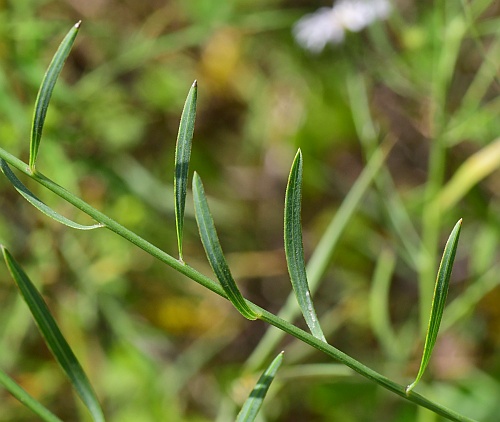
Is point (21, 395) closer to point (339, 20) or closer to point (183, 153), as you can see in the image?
point (183, 153)

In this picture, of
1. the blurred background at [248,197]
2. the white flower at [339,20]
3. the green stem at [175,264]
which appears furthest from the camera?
the white flower at [339,20]

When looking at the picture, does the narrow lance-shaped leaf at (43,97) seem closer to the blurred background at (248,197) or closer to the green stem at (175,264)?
the green stem at (175,264)

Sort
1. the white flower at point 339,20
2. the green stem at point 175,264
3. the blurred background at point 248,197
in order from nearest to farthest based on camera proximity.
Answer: the green stem at point 175,264, the blurred background at point 248,197, the white flower at point 339,20

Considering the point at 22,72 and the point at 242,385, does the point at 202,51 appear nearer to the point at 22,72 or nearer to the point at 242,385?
the point at 22,72

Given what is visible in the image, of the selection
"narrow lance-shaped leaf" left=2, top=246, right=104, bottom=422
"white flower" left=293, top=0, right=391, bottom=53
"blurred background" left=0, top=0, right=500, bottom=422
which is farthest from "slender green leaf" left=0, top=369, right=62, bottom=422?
"white flower" left=293, top=0, right=391, bottom=53

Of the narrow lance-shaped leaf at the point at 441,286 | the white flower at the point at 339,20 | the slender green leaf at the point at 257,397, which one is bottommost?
the slender green leaf at the point at 257,397

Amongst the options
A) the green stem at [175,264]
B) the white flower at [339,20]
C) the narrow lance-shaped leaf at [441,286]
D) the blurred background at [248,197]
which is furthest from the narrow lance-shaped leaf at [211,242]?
the white flower at [339,20]

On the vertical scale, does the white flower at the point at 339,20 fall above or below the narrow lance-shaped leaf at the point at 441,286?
above
